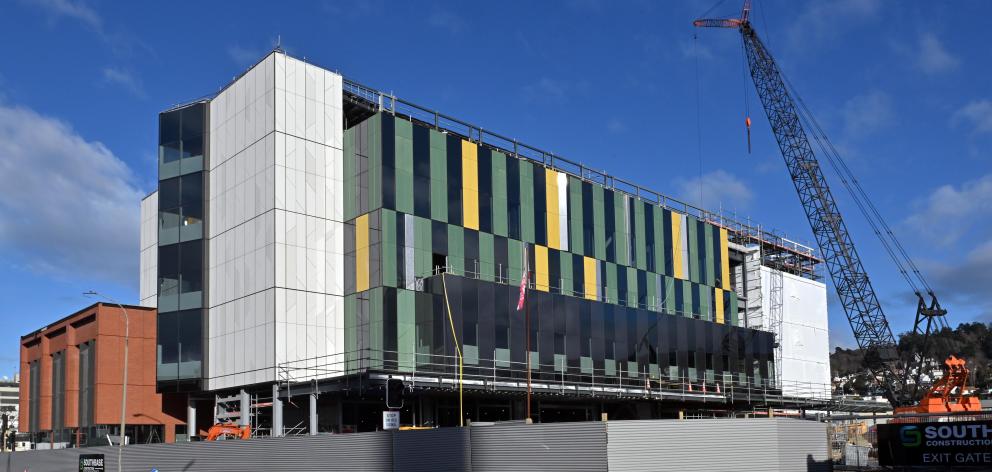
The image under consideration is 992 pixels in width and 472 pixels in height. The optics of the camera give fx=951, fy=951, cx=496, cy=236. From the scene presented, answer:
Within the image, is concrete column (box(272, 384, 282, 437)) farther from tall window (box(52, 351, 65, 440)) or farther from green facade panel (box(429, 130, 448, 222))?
tall window (box(52, 351, 65, 440))

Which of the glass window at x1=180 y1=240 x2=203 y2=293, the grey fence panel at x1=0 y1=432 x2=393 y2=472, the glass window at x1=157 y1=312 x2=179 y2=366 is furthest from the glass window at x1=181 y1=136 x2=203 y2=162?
the grey fence panel at x1=0 y1=432 x2=393 y2=472

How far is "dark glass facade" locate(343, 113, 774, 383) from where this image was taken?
174 ft

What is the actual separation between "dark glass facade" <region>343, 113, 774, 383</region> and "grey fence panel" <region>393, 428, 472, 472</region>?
15.9 meters

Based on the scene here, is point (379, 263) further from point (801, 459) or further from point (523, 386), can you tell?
point (801, 459)

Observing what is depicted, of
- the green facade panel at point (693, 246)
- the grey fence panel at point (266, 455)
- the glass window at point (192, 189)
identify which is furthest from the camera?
the green facade panel at point (693, 246)

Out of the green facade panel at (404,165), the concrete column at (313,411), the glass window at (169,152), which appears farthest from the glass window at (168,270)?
the green facade panel at (404,165)

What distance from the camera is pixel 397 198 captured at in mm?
54469

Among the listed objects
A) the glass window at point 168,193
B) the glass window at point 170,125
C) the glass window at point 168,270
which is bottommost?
the glass window at point 168,270

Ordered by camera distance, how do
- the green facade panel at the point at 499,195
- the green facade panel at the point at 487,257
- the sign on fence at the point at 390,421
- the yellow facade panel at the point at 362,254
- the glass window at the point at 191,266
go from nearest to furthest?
the sign on fence at the point at 390,421 → the yellow facade panel at the point at 362,254 → the glass window at the point at 191,266 → the green facade panel at the point at 487,257 → the green facade panel at the point at 499,195

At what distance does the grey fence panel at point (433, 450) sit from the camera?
33.3 meters

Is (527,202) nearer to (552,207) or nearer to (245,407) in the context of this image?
A: (552,207)

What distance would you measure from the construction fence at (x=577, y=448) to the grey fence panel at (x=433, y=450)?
0.04 metres

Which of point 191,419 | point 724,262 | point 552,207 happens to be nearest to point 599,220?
point 552,207

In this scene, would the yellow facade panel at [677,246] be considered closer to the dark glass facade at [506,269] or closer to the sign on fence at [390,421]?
the dark glass facade at [506,269]
